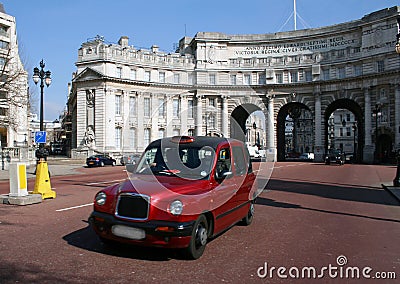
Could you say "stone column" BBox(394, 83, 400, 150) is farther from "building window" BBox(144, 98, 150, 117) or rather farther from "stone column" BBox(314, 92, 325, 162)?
"building window" BBox(144, 98, 150, 117)

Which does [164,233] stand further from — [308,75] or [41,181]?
[308,75]

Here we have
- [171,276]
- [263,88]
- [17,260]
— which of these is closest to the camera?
[171,276]

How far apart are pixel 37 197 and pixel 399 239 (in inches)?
A: 400

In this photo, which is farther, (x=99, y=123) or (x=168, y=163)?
(x=99, y=123)

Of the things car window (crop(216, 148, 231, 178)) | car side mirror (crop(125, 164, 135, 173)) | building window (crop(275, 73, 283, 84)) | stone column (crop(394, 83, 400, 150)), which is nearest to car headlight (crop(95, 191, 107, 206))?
car side mirror (crop(125, 164, 135, 173))

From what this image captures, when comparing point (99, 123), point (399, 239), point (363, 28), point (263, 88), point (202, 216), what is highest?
point (363, 28)

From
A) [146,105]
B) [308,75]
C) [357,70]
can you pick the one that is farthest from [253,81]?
[146,105]

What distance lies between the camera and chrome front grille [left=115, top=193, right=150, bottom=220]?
584 centimetres

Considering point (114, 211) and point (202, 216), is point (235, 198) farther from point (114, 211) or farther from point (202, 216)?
point (114, 211)

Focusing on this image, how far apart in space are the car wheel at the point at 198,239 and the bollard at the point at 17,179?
7.64 m

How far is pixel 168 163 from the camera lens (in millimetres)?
7242

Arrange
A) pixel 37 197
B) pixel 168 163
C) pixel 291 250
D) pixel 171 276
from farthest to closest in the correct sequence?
1. pixel 37 197
2. pixel 168 163
3. pixel 291 250
4. pixel 171 276

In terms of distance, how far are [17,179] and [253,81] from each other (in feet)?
171

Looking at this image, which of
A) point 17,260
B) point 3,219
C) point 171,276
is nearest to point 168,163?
point 171,276
